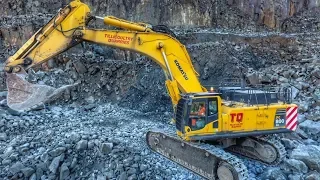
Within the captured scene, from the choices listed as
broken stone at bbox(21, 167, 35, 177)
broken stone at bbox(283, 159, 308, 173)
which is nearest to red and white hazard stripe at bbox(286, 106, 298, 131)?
broken stone at bbox(283, 159, 308, 173)

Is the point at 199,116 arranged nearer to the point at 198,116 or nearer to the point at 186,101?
the point at 198,116

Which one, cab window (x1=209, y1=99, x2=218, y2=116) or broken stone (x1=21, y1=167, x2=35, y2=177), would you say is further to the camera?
broken stone (x1=21, y1=167, x2=35, y2=177)

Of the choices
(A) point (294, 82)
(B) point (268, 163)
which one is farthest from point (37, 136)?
(A) point (294, 82)

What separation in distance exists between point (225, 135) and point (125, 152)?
2.04m

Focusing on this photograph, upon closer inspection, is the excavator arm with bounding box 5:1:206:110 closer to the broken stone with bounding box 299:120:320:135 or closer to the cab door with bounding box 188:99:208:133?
the cab door with bounding box 188:99:208:133

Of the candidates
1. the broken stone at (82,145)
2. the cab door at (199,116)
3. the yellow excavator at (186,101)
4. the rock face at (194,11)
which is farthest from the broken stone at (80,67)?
the cab door at (199,116)

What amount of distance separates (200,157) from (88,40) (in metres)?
3.15

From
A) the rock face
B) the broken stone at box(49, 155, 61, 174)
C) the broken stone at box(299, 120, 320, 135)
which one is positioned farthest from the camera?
the rock face

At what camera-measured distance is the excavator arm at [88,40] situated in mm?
6340

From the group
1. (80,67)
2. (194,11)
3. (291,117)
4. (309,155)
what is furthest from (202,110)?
(194,11)

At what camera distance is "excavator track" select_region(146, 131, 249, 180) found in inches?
206

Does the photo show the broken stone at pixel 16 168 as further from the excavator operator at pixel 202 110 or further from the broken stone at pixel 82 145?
the excavator operator at pixel 202 110

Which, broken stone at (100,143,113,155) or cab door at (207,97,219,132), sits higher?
cab door at (207,97,219,132)

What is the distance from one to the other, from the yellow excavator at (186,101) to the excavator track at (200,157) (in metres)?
0.02
